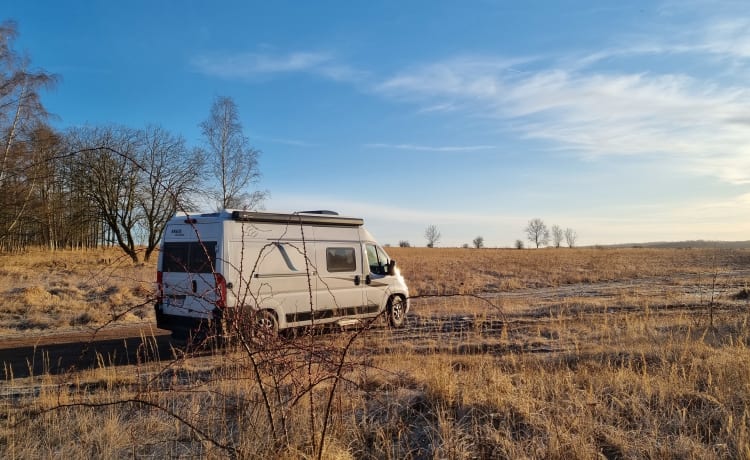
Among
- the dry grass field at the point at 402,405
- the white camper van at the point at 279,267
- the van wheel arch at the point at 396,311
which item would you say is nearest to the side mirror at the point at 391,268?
the white camper van at the point at 279,267

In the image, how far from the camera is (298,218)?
8875mm

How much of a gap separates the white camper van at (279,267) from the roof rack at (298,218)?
18 mm

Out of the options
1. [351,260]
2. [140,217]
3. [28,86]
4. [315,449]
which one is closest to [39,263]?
[140,217]

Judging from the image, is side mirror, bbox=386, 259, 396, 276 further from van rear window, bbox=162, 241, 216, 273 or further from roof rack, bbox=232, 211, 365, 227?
van rear window, bbox=162, 241, 216, 273

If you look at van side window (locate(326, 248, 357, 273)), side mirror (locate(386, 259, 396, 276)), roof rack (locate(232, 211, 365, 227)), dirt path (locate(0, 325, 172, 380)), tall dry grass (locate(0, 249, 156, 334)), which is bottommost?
dirt path (locate(0, 325, 172, 380))

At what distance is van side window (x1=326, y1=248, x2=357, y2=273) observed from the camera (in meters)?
9.37

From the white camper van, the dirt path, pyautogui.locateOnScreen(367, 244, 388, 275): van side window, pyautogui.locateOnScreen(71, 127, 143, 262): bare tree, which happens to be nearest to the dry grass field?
the dirt path

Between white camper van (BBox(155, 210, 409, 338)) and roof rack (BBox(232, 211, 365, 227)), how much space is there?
18mm

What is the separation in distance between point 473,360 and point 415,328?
149 inches

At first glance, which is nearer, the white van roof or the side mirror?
the white van roof

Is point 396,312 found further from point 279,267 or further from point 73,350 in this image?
point 73,350

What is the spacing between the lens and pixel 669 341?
21.1 feet

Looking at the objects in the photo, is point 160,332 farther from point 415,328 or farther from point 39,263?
point 39,263

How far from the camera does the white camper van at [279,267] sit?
25.1ft
